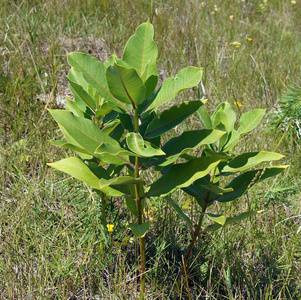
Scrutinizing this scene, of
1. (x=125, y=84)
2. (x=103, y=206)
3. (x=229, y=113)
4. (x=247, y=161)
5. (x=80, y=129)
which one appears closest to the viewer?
(x=125, y=84)

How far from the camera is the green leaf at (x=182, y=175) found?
1263mm

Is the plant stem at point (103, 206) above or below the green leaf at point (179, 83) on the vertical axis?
below

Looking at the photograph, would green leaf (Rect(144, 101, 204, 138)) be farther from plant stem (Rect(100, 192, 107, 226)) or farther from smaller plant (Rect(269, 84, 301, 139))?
smaller plant (Rect(269, 84, 301, 139))

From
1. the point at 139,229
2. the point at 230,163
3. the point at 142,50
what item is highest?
the point at 142,50

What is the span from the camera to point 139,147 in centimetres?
119

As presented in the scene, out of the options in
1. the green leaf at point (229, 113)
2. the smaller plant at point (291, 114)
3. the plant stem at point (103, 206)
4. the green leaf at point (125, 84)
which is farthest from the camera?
the smaller plant at point (291, 114)

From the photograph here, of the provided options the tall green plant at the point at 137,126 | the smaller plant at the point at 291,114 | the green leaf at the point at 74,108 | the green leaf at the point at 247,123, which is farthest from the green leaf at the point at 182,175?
the smaller plant at the point at 291,114

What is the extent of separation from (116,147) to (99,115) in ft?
0.95

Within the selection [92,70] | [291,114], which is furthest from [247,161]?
[291,114]

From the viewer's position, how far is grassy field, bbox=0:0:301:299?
1.71 m

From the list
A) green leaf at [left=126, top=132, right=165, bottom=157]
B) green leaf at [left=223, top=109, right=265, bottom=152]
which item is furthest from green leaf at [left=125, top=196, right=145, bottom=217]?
green leaf at [left=223, top=109, right=265, bottom=152]

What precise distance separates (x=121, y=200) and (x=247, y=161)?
3.08 ft

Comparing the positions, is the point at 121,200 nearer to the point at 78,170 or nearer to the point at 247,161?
the point at 78,170

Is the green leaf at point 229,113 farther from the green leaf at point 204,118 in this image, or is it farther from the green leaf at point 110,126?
the green leaf at point 110,126
